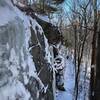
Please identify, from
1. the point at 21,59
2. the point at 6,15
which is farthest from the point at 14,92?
the point at 6,15

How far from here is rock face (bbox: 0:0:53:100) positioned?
8.43 feet

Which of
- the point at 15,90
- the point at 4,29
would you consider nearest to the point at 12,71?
the point at 15,90

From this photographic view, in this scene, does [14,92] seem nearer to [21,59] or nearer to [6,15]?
[21,59]

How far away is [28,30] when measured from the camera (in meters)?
3.16

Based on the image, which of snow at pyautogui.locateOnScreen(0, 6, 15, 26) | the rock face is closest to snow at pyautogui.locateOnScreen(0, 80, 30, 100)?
the rock face

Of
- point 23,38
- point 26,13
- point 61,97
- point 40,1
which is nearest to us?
point 23,38

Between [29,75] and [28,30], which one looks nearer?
[29,75]

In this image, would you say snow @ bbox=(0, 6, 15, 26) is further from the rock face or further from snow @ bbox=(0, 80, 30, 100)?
snow @ bbox=(0, 80, 30, 100)

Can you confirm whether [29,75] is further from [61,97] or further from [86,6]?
[86,6]

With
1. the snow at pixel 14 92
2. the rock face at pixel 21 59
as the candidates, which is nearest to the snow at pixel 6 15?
the rock face at pixel 21 59

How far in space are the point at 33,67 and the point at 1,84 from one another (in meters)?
0.65

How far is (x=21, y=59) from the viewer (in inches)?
111

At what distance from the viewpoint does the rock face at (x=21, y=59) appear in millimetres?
2568

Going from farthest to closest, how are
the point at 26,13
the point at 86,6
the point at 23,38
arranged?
the point at 86,6
the point at 26,13
the point at 23,38
